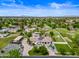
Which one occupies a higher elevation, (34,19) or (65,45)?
(34,19)

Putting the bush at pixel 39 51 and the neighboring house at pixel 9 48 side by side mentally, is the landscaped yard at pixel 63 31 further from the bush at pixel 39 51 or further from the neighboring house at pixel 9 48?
the neighboring house at pixel 9 48

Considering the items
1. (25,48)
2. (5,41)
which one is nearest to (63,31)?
(25,48)

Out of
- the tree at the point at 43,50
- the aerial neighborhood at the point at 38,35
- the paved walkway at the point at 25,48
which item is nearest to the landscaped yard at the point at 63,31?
the aerial neighborhood at the point at 38,35

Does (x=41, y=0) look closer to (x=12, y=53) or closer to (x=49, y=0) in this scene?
(x=49, y=0)

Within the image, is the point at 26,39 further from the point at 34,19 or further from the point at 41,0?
the point at 41,0

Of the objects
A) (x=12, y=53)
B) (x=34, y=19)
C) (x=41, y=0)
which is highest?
(x=41, y=0)

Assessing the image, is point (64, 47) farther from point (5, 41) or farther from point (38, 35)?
point (5, 41)

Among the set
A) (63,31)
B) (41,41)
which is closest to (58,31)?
(63,31)
